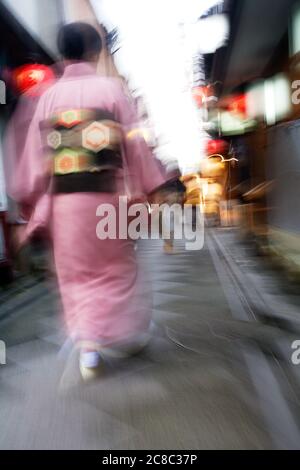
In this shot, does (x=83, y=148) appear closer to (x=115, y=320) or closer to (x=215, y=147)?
(x=115, y=320)

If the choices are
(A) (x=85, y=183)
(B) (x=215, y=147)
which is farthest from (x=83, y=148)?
(B) (x=215, y=147)

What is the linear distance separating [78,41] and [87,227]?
1126 millimetres

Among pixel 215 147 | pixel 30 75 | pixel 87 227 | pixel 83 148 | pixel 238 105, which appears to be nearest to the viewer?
pixel 83 148

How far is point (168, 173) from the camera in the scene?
119 inches

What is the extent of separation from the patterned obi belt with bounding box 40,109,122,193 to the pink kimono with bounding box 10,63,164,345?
48 mm

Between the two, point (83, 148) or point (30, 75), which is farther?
point (30, 75)

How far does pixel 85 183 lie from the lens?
2678mm

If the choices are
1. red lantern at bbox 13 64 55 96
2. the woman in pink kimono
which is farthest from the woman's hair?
red lantern at bbox 13 64 55 96

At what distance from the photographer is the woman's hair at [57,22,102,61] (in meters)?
2.71

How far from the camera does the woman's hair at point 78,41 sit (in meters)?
2.71

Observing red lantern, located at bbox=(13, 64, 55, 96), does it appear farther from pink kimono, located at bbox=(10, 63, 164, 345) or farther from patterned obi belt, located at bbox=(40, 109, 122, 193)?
patterned obi belt, located at bbox=(40, 109, 122, 193)

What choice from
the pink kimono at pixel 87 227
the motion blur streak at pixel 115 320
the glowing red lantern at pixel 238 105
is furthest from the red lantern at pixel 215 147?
the pink kimono at pixel 87 227

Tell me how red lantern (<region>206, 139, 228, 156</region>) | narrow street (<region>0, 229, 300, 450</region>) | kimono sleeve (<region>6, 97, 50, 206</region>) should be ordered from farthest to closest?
1. red lantern (<region>206, 139, 228, 156</region>)
2. kimono sleeve (<region>6, 97, 50, 206</region>)
3. narrow street (<region>0, 229, 300, 450</region>)
